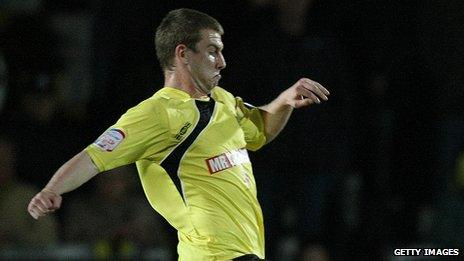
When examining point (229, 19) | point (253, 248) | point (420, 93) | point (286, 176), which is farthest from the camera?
point (420, 93)

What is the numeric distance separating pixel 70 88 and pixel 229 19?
1.41 metres

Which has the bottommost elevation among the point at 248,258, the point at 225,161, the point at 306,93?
the point at 248,258

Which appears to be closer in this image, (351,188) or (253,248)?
(253,248)

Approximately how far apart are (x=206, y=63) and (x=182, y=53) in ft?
0.39

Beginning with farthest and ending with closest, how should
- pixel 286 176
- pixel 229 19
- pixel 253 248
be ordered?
1. pixel 229 19
2. pixel 286 176
3. pixel 253 248

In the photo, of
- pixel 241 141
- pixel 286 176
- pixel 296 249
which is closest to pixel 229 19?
pixel 286 176

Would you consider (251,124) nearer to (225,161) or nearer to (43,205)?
(225,161)

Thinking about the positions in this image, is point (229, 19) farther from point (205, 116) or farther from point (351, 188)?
point (205, 116)

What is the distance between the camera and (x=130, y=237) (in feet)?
21.1

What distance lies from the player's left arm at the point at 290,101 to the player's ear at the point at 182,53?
515 mm

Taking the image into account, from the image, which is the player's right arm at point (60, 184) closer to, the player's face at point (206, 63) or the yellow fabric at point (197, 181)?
the yellow fabric at point (197, 181)

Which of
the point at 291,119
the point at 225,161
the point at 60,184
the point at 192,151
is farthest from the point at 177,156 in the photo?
the point at 291,119

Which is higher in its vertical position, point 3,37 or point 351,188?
point 3,37

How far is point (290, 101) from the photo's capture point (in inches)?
179
